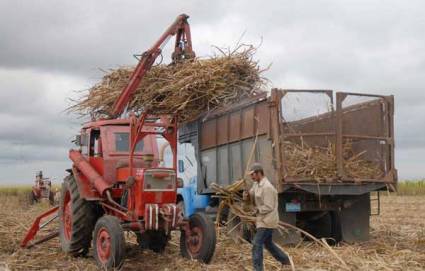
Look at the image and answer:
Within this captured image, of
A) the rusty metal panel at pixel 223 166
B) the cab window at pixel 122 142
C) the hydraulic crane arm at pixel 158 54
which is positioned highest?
the hydraulic crane arm at pixel 158 54

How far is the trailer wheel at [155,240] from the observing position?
36.4ft

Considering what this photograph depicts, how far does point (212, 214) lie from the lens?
44.5ft

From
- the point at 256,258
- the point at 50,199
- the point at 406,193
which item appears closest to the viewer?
the point at 256,258

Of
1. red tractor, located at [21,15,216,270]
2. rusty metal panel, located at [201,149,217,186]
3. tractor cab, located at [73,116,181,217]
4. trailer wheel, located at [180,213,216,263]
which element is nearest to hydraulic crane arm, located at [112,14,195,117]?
red tractor, located at [21,15,216,270]

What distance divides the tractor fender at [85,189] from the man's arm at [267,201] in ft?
10.4

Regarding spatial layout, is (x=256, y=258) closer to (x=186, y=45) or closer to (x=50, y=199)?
(x=186, y=45)

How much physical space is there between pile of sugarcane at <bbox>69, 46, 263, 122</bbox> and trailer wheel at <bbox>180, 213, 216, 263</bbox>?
2805 mm

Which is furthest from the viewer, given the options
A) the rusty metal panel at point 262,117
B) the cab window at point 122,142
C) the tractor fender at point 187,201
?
the tractor fender at point 187,201

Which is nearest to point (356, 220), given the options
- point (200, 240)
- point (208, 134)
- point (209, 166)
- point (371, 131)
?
point (371, 131)

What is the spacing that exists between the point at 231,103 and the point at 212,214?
2521 millimetres

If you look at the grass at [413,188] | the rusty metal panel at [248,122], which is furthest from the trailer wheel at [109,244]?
the grass at [413,188]

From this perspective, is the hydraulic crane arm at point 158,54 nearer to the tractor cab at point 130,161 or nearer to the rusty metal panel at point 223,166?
the tractor cab at point 130,161

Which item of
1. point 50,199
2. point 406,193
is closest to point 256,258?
point 50,199

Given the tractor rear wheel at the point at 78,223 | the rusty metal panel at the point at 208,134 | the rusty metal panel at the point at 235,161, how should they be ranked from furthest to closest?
the rusty metal panel at the point at 208,134 < the rusty metal panel at the point at 235,161 < the tractor rear wheel at the point at 78,223
